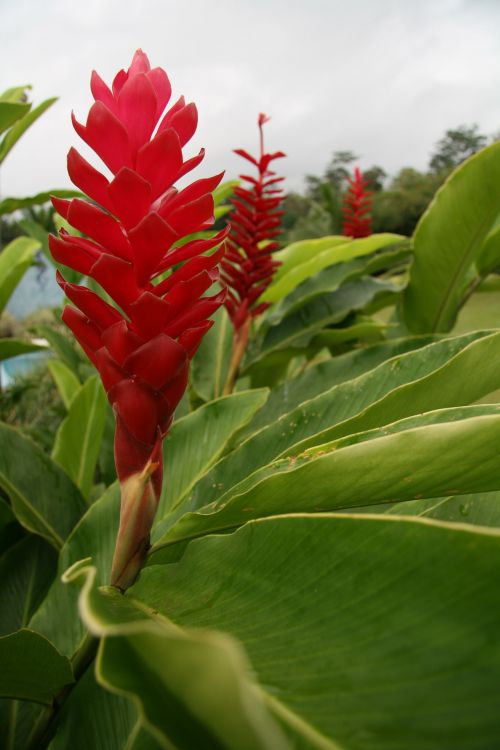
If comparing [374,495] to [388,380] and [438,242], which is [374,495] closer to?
[388,380]

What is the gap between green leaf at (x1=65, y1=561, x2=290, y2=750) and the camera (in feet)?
0.77

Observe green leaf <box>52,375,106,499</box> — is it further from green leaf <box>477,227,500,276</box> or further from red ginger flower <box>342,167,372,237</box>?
red ginger flower <box>342,167,372,237</box>

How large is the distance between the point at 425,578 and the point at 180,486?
0.64m

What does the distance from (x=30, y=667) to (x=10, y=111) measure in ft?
3.27

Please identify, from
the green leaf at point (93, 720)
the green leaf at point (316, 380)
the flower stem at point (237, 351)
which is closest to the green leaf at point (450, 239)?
the green leaf at point (316, 380)

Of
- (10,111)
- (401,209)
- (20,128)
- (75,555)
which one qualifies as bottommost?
(75,555)

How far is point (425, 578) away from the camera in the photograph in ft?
1.21

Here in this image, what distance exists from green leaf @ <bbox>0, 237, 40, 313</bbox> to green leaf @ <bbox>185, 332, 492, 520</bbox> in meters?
1.13

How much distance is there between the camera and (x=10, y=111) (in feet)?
3.65

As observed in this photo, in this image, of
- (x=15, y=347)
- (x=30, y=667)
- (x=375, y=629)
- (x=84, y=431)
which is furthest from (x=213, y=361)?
(x=375, y=629)

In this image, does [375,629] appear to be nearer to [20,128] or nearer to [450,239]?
[450,239]

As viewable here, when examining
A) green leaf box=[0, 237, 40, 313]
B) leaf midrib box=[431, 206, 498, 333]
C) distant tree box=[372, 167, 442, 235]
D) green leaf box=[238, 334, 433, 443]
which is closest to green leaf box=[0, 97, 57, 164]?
green leaf box=[0, 237, 40, 313]

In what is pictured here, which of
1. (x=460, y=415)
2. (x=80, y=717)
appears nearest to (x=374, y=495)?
(x=460, y=415)

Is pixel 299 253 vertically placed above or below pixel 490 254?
above
